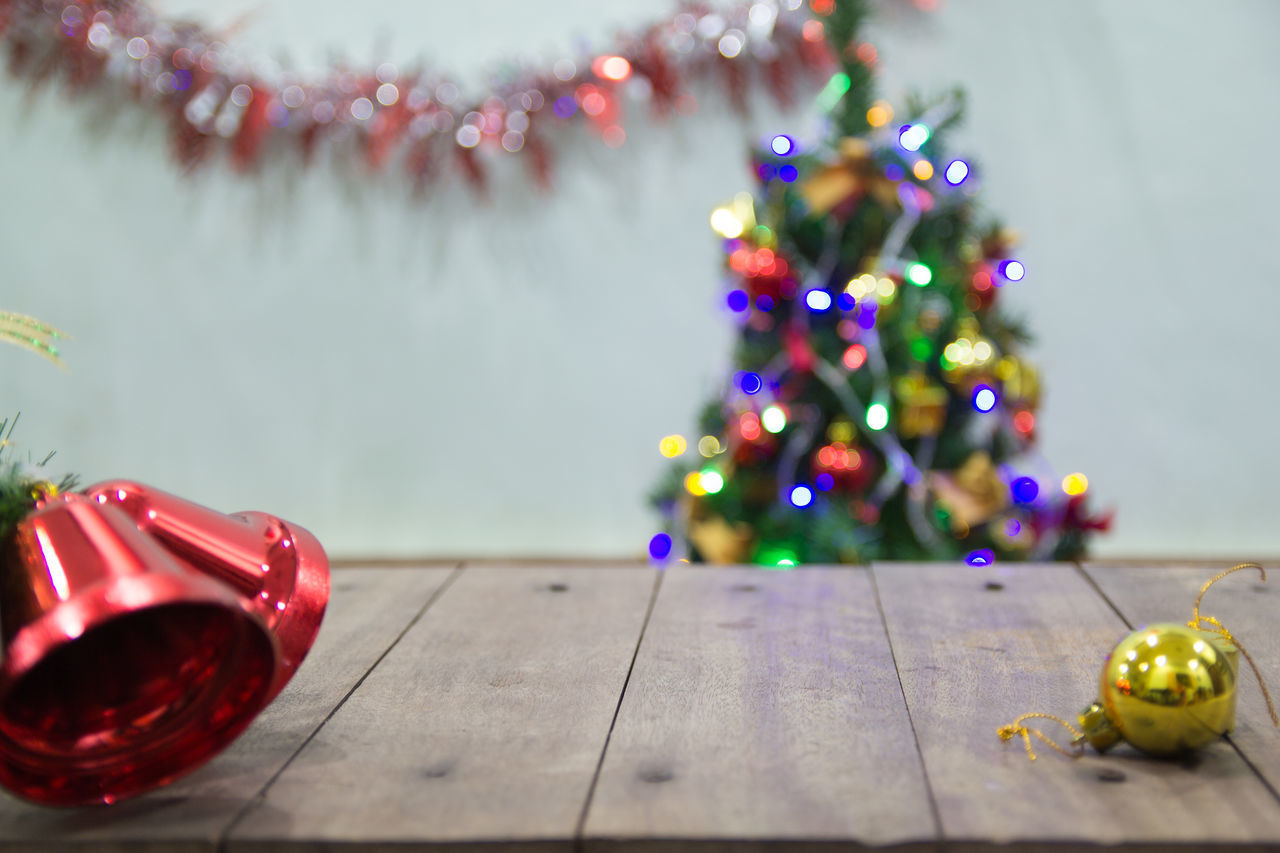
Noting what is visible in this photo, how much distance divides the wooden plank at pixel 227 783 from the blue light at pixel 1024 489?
112cm

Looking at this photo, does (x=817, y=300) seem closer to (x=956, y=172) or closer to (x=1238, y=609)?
(x=956, y=172)

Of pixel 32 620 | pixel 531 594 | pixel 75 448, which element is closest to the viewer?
pixel 32 620

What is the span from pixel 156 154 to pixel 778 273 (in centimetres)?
141

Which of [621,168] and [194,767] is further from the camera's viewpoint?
[621,168]

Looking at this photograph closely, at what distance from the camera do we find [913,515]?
1.66 metres

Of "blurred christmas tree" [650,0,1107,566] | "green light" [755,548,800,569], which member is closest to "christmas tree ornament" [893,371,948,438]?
"blurred christmas tree" [650,0,1107,566]

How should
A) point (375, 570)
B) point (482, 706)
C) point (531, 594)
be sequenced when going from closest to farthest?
point (482, 706) < point (531, 594) < point (375, 570)

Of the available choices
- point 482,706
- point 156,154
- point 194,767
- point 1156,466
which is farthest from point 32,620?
point 1156,466

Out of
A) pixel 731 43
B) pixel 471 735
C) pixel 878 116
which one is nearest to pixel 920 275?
pixel 878 116

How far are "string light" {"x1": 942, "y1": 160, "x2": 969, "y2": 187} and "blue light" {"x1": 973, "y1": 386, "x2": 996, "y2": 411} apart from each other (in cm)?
33

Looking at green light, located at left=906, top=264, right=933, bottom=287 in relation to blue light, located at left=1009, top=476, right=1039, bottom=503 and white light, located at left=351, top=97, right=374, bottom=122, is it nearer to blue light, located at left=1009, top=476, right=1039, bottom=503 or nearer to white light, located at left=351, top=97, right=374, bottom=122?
blue light, located at left=1009, top=476, right=1039, bottom=503

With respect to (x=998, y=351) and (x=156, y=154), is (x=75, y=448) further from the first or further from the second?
(x=998, y=351)

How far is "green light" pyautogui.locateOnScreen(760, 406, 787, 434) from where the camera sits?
5.41 ft

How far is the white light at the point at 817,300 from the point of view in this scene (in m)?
1.66
